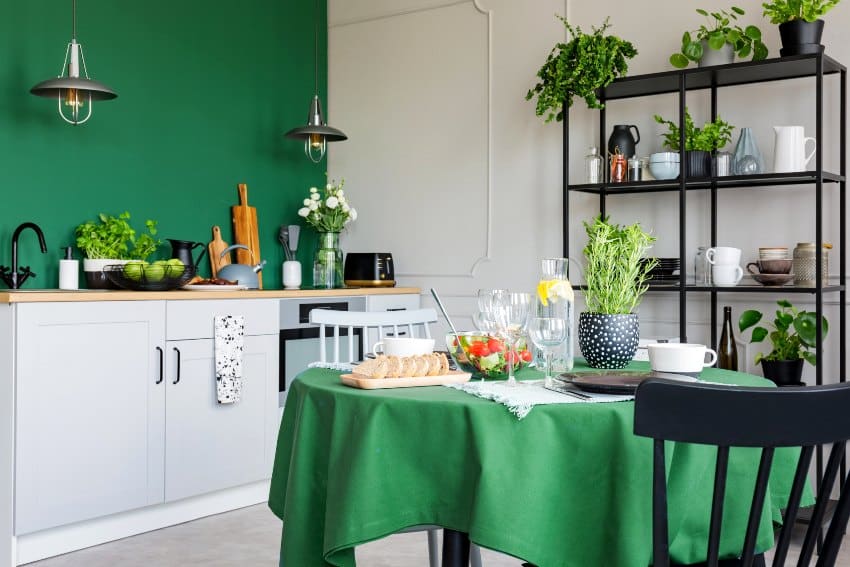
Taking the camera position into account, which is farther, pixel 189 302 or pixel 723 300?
pixel 723 300

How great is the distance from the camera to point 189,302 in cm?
377

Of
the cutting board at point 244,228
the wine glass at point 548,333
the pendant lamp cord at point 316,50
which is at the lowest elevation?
the wine glass at point 548,333

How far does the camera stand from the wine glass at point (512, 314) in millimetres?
2186

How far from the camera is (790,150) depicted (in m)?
3.68

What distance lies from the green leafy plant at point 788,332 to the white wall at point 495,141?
0.54 feet

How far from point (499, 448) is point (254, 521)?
242 cm

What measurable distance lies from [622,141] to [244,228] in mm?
2047

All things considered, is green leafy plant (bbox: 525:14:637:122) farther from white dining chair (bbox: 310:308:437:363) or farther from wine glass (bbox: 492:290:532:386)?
wine glass (bbox: 492:290:532:386)

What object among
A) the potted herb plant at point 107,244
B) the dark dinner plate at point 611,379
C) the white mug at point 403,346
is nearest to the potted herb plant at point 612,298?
the dark dinner plate at point 611,379

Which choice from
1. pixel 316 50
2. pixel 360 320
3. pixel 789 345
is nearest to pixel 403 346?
pixel 360 320

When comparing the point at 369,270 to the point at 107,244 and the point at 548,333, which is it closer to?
the point at 107,244

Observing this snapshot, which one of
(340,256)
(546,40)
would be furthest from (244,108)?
(546,40)

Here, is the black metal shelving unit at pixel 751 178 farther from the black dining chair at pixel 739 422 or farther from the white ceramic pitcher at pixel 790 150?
the black dining chair at pixel 739 422

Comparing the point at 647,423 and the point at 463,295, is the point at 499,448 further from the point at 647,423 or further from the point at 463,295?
the point at 463,295
